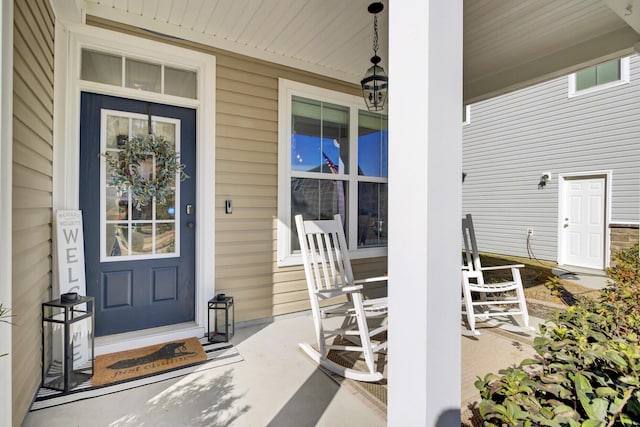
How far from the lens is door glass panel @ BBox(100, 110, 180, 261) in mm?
2807

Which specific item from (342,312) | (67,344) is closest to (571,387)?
(342,312)

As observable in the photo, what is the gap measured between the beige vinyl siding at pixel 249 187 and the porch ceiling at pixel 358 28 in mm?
234

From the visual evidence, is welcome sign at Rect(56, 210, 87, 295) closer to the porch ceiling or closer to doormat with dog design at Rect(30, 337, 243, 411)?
doormat with dog design at Rect(30, 337, 243, 411)

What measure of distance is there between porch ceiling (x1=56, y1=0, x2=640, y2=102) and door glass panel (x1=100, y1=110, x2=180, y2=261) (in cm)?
83

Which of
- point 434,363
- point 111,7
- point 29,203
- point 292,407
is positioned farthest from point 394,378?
point 111,7

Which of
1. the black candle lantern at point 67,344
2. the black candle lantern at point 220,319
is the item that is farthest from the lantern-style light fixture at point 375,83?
the black candle lantern at point 67,344

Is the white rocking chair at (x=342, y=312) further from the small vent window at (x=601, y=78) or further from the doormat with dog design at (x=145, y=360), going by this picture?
the small vent window at (x=601, y=78)

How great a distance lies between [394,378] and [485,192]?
337 inches

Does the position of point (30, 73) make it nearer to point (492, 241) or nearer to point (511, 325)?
point (511, 325)

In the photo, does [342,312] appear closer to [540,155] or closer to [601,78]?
[540,155]

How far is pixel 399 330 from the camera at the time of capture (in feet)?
2.82

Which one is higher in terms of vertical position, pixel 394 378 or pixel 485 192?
pixel 485 192

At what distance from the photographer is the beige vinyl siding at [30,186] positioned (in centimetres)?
173

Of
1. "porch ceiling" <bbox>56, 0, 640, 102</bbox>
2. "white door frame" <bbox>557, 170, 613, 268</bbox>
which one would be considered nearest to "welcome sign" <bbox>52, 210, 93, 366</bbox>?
"porch ceiling" <bbox>56, 0, 640, 102</bbox>
